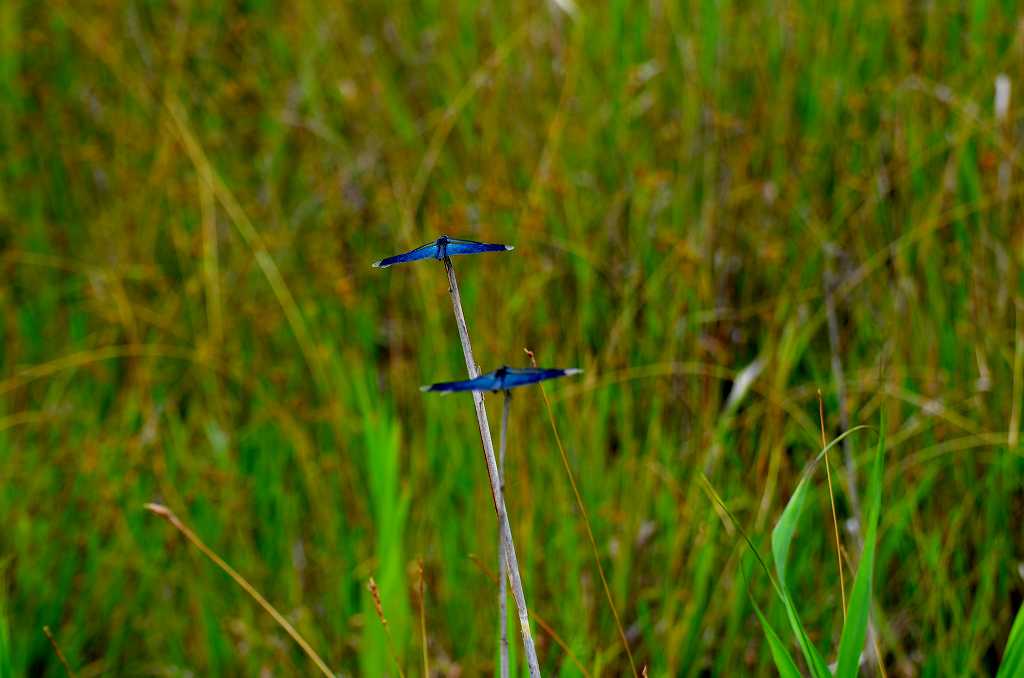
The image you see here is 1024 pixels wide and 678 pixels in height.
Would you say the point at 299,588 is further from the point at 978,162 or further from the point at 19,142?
the point at 19,142

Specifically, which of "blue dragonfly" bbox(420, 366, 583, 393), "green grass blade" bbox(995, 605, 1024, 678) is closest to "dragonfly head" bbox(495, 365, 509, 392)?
"blue dragonfly" bbox(420, 366, 583, 393)

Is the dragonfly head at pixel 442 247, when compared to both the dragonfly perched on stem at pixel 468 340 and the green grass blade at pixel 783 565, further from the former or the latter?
the green grass blade at pixel 783 565

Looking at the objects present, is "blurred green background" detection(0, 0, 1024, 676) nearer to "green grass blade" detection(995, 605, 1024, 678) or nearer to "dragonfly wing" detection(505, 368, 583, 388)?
"green grass blade" detection(995, 605, 1024, 678)

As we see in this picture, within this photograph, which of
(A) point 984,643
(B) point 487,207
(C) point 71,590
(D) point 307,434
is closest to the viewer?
(A) point 984,643

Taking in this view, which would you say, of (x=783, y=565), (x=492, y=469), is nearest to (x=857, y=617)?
(x=783, y=565)

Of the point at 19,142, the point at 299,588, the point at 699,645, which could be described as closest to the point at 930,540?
the point at 699,645
